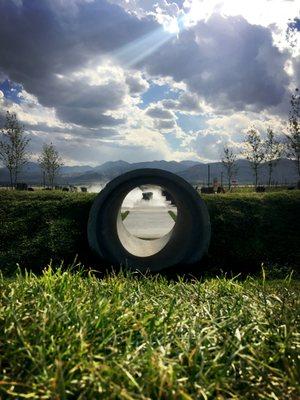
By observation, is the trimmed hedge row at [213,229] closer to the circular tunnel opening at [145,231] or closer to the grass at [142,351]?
the circular tunnel opening at [145,231]

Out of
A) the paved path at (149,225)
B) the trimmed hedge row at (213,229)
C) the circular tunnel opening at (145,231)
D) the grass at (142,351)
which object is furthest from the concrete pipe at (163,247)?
the grass at (142,351)

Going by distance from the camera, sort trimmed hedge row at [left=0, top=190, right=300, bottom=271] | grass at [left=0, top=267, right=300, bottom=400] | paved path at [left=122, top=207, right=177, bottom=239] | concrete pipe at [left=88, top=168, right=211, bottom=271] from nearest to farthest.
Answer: grass at [left=0, top=267, right=300, bottom=400], concrete pipe at [left=88, top=168, right=211, bottom=271], trimmed hedge row at [left=0, top=190, right=300, bottom=271], paved path at [left=122, top=207, right=177, bottom=239]

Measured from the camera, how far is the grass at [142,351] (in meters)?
3.61

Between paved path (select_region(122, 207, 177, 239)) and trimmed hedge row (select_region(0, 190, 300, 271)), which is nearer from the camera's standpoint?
trimmed hedge row (select_region(0, 190, 300, 271))

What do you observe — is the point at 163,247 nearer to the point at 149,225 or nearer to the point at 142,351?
the point at 149,225

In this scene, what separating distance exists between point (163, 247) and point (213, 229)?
2677 mm

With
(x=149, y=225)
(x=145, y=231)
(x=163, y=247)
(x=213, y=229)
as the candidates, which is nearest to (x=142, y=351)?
(x=163, y=247)

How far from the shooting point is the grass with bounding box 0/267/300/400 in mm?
3605

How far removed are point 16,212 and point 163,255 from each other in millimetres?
7580

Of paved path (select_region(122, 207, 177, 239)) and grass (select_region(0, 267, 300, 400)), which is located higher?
grass (select_region(0, 267, 300, 400))

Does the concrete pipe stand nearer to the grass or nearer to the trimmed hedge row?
the trimmed hedge row

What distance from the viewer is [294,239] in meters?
17.1

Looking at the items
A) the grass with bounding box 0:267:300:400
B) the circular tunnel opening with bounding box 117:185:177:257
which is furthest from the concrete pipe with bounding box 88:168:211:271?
the grass with bounding box 0:267:300:400

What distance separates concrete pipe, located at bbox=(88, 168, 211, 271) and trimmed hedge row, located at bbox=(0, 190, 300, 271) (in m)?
0.75
